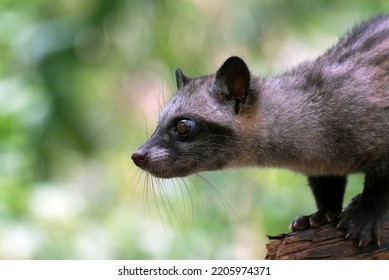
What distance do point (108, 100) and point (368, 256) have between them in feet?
18.5

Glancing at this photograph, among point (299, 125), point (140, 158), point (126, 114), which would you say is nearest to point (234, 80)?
point (299, 125)

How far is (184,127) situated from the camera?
5312mm

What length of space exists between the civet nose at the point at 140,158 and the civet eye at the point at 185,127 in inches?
13.3

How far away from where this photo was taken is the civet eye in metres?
5.32

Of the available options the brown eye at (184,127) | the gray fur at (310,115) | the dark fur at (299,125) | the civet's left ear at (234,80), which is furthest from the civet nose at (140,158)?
the civet's left ear at (234,80)

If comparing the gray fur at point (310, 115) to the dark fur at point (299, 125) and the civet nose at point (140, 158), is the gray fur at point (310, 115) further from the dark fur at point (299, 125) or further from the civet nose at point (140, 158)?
the civet nose at point (140, 158)

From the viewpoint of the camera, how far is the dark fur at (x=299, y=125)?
17.3ft

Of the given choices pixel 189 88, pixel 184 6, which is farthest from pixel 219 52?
pixel 189 88

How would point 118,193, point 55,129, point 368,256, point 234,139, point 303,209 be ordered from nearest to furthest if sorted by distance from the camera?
1. point 368,256
2. point 234,139
3. point 303,209
4. point 55,129
5. point 118,193

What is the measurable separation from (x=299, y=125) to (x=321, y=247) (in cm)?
103

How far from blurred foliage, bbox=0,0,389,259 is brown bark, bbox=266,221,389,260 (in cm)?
280

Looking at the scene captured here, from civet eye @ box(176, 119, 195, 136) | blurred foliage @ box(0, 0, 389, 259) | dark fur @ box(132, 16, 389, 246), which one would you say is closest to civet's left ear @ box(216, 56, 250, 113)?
dark fur @ box(132, 16, 389, 246)

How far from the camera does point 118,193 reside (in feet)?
31.3
